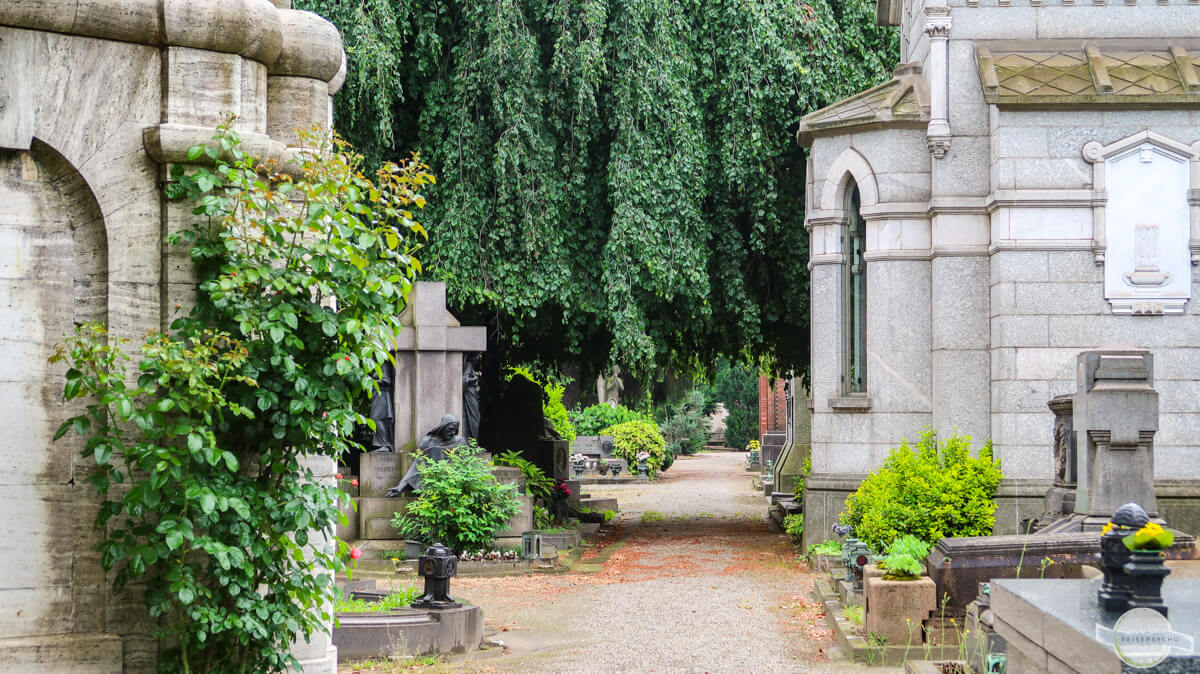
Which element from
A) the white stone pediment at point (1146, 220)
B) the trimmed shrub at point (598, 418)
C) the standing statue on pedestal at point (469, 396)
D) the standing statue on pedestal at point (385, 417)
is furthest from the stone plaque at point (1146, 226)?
the trimmed shrub at point (598, 418)

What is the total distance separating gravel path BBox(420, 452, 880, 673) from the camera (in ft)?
31.1

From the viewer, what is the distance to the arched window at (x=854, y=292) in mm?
14828

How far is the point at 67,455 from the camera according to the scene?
5406mm

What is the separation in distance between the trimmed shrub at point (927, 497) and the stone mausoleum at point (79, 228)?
8183 millimetres

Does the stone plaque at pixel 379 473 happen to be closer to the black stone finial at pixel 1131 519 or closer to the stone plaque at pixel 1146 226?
the stone plaque at pixel 1146 226

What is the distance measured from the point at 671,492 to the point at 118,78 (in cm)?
2525

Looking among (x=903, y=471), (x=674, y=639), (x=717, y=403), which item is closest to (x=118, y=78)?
(x=674, y=639)

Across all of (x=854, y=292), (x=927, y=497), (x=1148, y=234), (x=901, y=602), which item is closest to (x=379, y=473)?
(x=854, y=292)

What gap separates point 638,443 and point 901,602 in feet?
89.5

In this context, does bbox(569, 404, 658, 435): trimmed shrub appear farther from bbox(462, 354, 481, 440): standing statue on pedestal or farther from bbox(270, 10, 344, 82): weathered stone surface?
bbox(270, 10, 344, 82): weathered stone surface

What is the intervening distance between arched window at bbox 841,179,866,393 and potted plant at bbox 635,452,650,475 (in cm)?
2091

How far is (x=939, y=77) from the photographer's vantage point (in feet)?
46.2

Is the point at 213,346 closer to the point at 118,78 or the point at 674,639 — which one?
the point at 118,78

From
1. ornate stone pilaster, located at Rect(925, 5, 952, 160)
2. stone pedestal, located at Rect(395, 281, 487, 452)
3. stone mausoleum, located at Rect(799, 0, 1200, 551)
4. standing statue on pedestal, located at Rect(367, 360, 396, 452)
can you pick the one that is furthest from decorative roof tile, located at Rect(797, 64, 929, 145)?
standing statue on pedestal, located at Rect(367, 360, 396, 452)
